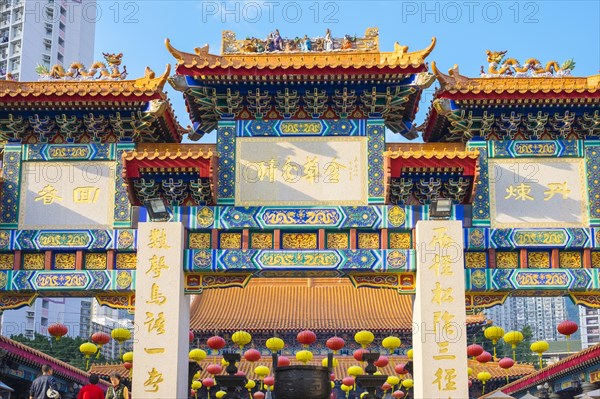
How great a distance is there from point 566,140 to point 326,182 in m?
4.11

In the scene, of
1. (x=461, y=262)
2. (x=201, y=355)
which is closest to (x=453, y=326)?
(x=461, y=262)

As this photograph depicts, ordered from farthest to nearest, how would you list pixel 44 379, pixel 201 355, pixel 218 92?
pixel 201 355, pixel 218 92, pixel 44 379

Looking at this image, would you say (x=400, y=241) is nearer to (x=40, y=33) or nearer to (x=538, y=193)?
(x=538, y=193)

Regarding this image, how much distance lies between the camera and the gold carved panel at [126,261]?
42.9ft

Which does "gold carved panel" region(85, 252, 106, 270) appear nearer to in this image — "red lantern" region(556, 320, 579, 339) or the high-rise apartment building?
"red lantern" region(556, 320, 579, 339)

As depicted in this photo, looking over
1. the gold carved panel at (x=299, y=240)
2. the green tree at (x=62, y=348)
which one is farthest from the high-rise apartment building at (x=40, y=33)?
the gold carved panel at (x=299, y=240)

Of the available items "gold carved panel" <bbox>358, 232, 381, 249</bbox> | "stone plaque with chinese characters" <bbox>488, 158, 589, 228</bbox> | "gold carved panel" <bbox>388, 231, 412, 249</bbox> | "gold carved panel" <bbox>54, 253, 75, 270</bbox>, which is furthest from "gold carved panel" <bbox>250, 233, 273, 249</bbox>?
"stone plaque with chinese characters" <bbox>488, 158, 589, 228</bbox>

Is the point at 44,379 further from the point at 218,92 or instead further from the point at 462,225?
the point at 462,225

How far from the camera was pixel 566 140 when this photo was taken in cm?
1331

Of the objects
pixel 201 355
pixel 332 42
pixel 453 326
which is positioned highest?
pixel 332 42

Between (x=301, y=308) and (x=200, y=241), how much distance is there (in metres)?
17.3

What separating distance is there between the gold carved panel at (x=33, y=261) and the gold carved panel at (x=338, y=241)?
4767 millimetres

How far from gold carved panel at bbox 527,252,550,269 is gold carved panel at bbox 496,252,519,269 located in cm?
20

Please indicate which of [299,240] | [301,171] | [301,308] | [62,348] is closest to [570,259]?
[299,240]
